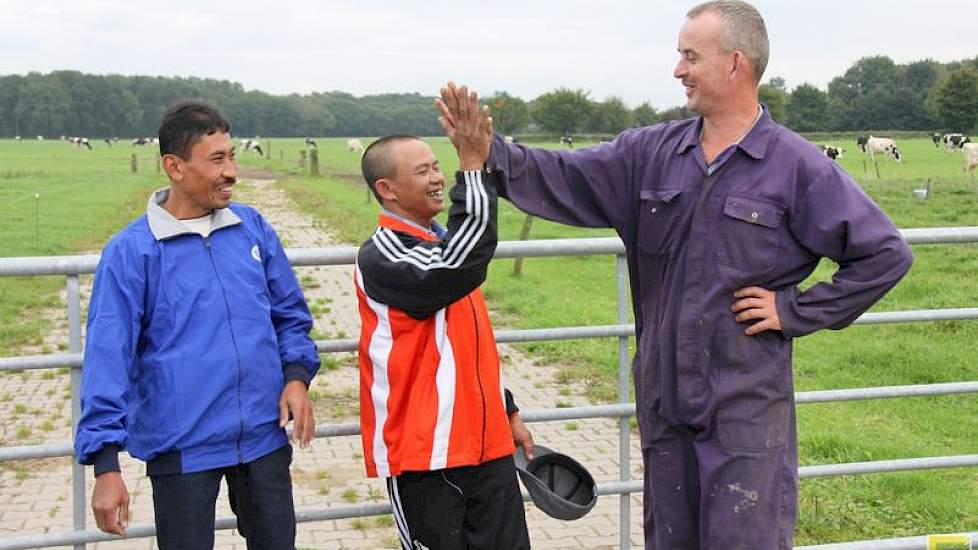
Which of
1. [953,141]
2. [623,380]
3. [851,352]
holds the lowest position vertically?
[851,352]

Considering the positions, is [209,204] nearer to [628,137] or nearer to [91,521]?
[628,137]

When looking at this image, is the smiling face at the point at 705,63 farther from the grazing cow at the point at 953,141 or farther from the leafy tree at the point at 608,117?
the leafy tree at the point at 608,117

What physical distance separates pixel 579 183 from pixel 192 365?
3.77 feet

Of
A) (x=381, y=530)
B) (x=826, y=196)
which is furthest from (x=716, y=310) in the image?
(x=381, y=530)

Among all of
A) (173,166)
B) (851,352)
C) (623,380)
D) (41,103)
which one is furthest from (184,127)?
(41,103)

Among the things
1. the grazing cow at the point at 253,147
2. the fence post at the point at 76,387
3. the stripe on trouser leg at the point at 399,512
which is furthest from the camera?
the grazing cow at the point at 253,147

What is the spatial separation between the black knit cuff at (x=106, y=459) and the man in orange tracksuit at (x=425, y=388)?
2.16 feet

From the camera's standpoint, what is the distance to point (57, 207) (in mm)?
24094

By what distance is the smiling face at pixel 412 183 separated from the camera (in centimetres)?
278

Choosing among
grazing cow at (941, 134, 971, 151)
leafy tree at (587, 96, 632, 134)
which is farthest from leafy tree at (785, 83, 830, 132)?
grazing cow at (941, 134, 971, 151)

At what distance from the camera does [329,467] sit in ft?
19.7

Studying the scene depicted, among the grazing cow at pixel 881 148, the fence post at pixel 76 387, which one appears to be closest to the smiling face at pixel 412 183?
the fence post at pixel 76 387

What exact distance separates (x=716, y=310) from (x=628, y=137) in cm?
57

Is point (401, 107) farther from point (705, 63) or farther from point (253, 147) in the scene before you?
point (705, 63)
